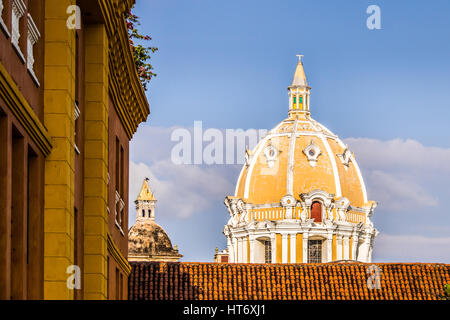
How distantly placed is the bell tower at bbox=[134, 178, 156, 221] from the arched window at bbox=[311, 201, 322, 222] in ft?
93.0

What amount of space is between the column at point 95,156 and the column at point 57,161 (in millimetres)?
3141

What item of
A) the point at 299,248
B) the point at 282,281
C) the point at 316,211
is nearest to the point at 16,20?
the point at 282,281

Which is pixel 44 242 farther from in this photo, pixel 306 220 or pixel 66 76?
pixel 306 220

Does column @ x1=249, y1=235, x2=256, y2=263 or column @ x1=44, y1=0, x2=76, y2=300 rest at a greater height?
column @ x1=249, y1=235, x2=256, y2=263

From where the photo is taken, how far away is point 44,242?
14.9 m

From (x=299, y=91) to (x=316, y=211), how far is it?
11.1 meters

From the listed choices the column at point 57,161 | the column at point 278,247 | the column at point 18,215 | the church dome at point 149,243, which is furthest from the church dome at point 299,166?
the column at point 18,215

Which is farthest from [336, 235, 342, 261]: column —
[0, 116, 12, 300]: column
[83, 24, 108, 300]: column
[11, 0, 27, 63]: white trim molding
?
[0, 116, 12, 300]: column

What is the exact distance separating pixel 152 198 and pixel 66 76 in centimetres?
12059

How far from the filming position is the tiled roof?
40.2 m

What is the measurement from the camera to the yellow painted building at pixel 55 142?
1311 centimetres

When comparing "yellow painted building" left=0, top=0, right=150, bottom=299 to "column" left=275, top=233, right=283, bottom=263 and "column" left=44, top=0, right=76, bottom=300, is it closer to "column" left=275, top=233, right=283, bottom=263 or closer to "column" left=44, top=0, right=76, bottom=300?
"column" left=44, top=0, right=76, bottom=300

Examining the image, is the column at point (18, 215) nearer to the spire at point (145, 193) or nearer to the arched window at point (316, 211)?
the arched window at point (316, 211)
